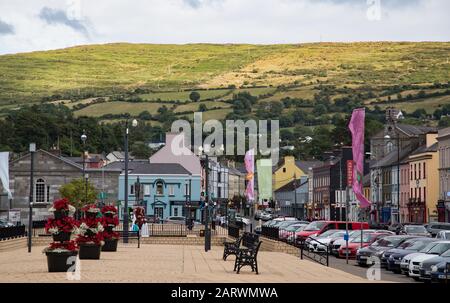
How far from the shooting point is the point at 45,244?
6862 cm

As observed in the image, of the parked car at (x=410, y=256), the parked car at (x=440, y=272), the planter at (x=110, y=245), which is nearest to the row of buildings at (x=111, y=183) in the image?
the planter at (x=110, y=245)

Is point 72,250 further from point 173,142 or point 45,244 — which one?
point 173,142

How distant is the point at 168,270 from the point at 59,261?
4.36 meters

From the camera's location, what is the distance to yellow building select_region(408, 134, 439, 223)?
394ft

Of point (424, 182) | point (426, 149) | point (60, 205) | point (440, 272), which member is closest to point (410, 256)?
point (440, 272)

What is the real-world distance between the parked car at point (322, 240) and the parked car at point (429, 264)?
732 inches

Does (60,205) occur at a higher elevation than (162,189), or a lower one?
lower

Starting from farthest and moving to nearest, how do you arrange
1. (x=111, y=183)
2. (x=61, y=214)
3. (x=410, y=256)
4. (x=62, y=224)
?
(x=111, y=183) < (x=410, y=256) < (x=61, y=214) < (x=62, y=224)

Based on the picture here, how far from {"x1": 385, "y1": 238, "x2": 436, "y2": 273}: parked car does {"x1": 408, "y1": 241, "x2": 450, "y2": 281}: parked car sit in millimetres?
2226

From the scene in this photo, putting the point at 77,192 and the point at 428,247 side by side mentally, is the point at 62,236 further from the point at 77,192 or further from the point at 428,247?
the point at 77,192

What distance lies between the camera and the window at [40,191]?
139750 mm

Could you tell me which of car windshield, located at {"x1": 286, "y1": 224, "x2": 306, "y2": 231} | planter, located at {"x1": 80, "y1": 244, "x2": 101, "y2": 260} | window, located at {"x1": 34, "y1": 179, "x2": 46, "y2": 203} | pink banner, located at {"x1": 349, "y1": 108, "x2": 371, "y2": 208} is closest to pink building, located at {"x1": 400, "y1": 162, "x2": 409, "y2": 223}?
window, located at {"x1": 34, "y1": 179, "x2": 46, "y2": 203}

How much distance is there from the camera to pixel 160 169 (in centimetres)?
14538
